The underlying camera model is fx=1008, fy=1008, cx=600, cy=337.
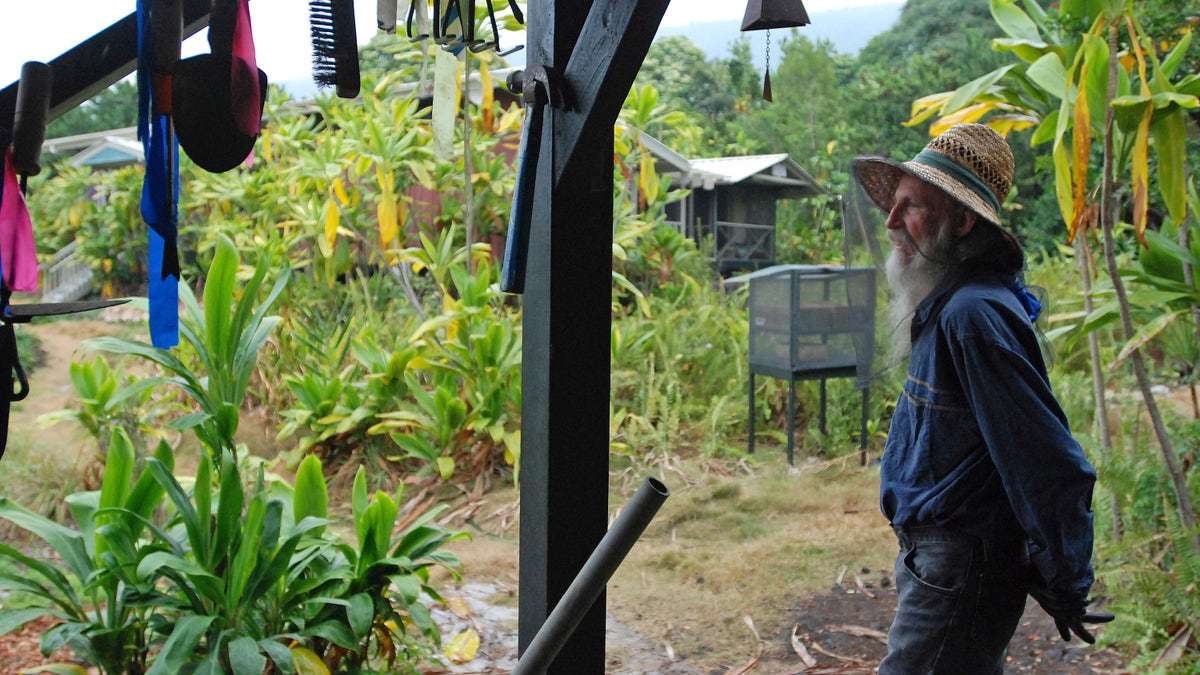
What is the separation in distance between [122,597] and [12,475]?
9.23ft

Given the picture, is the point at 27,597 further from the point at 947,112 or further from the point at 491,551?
the point at 947,112

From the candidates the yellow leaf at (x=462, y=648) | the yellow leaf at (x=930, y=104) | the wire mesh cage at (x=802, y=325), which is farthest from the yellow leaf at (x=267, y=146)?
the yellow leaf at (x=462, y=648)

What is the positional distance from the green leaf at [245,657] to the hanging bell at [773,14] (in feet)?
6.58

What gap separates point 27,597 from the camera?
12.0ft

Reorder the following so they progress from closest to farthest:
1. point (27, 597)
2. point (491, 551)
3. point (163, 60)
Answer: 1. point (163, 60)
2. point (27, 597)
3. point (491, 551)

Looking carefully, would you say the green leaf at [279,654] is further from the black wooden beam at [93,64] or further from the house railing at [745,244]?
the house railing at [745,244]

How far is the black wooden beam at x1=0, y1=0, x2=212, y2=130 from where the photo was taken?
165 centimetres

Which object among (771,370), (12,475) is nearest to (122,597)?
(12,475)

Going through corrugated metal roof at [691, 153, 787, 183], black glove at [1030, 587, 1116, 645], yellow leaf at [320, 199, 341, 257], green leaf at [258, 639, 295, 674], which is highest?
corrugated metal roof at [691, 153, 787, 183]

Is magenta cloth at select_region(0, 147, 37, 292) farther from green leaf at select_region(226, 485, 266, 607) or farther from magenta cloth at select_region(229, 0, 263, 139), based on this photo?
green leaf at select_region(226, 485, 266, 607)

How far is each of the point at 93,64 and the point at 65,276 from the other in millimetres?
13643

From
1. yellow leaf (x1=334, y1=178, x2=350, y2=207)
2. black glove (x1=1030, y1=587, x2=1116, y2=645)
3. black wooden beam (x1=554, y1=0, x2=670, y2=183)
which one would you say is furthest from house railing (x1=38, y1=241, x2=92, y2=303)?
black glove (x1=1030, y1=587, x2=1116, y2=645)

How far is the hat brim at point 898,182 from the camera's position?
2.00 metres

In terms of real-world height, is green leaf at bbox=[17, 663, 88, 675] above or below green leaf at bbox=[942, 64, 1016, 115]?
below
